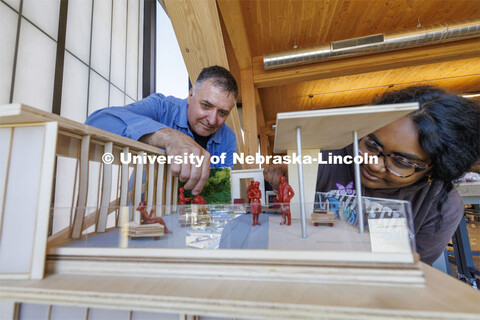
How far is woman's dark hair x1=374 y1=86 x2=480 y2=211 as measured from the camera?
34.3 inches

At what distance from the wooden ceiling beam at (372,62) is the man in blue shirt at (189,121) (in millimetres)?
1848

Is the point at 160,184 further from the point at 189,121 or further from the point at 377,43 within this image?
the point at 377,43

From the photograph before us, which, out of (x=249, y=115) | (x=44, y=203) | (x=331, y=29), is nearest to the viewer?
(x=44, y=203)

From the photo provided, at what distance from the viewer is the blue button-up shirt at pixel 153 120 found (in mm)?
967

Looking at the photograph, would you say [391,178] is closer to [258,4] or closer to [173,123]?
[173,123]

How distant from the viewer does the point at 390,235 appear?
1.46 ft

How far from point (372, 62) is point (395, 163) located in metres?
2.75

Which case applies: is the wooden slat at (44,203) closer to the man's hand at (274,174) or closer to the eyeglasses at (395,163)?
the man's hand at (274,174)

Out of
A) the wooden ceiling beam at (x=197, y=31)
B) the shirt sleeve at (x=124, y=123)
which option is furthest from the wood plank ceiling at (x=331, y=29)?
the shirt sleeve at (x=124, y=123)

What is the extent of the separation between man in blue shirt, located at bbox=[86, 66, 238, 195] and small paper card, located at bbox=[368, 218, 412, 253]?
61 cm

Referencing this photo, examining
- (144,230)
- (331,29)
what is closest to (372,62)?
(331,29)

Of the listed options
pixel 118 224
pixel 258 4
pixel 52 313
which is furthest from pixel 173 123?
pixel 258 4

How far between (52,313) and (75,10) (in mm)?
2112

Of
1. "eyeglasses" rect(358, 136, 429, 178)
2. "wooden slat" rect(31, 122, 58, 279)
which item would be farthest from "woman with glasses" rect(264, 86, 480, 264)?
"wooden slat" rect(31, 122, 58, 279)
